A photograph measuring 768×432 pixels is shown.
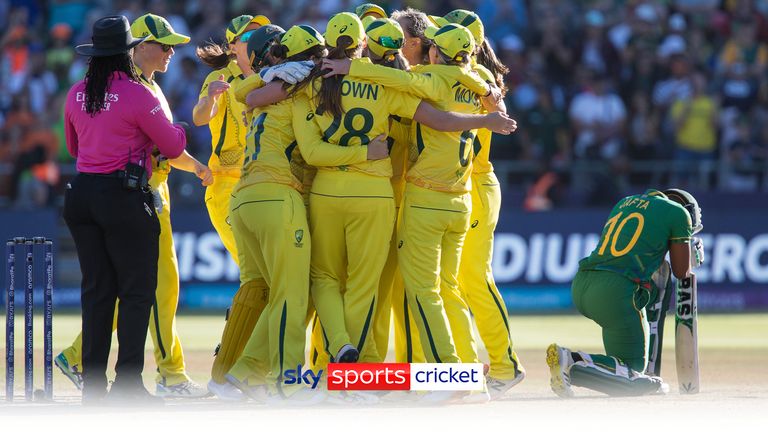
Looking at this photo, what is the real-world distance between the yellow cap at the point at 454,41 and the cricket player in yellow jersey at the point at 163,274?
1.78 meters

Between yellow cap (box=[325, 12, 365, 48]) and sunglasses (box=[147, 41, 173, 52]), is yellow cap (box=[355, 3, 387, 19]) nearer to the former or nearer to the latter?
yellow cap (box=[325, 12, 365, 48])

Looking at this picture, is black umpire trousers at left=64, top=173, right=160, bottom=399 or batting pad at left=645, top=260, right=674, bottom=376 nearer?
black umpire trousers at left=64, top=173, right=160, bottom=399

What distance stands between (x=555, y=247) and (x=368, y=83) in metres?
8.98

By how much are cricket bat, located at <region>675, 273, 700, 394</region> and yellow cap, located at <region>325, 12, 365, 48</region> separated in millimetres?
2856

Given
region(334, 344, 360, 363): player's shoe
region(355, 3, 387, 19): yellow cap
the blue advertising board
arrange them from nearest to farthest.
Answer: region(334, 344, 360, 363): player's shoe
region(355, 3, 387, 19): yellow cap
the blue advertising board

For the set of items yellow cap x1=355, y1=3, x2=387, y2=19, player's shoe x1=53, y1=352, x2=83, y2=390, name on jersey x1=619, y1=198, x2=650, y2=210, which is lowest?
player's shoe x1=53, y1=352, x2=83, y2=390

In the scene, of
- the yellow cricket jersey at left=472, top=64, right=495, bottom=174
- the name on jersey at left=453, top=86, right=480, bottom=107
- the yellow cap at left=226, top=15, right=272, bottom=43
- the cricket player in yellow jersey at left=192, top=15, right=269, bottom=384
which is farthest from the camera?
the yellow cap at left=226, top=15, right=272, bottom=43

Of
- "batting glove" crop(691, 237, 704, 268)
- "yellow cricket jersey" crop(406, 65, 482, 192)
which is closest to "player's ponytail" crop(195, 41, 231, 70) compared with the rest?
"yellow cricket jersey" crop(406, 65, 482, 192)

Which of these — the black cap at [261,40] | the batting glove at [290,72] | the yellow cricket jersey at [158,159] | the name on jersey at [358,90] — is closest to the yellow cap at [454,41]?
the name on jersey at [358,90]

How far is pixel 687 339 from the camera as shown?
30.7 ft

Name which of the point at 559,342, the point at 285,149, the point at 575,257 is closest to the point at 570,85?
the point at 575,257

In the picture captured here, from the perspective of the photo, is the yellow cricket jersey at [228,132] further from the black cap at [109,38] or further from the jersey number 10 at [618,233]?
the jersey number 10 at [618,233]

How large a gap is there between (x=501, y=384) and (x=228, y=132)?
8.69ft

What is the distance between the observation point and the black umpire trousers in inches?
327
